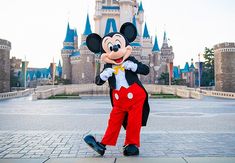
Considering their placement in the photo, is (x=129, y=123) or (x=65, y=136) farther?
(x=65, y=136)

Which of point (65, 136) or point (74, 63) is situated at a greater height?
point (74, 63)

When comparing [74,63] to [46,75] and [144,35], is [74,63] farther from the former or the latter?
[46,75]

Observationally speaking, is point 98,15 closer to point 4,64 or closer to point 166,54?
point 166,54

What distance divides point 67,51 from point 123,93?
186ft

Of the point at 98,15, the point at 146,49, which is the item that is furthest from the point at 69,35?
the point at 146,49

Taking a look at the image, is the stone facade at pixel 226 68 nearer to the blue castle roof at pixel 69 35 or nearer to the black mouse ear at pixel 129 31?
the black mouse ear at pixel 129 31

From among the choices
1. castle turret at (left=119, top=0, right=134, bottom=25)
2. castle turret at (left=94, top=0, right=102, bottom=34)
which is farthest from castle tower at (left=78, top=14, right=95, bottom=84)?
castle turret at (left=119, top=0, right=134, bottom=25)

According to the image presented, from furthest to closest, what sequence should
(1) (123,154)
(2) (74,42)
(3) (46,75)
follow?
1. (3) (46,75)
2. (2) (74,42)
3. (1) (123,154)

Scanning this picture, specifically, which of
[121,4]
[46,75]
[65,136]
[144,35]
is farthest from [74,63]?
[65,136]

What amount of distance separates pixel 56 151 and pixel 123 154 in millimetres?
1137

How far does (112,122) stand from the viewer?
4.81 m

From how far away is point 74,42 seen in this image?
2457 inches

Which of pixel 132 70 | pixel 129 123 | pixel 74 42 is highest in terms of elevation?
pixel 74 42

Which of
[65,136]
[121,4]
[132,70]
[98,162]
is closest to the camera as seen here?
[98,162]
